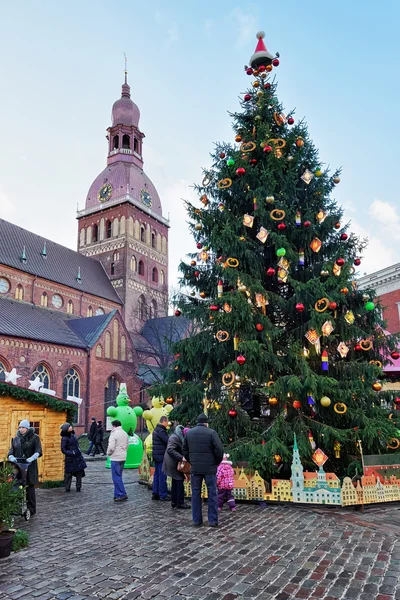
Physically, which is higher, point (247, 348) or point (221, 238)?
point (221, 238)

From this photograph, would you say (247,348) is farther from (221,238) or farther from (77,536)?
(77,536)

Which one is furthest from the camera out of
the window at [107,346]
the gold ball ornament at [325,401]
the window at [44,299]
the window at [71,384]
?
the window at [44,299]

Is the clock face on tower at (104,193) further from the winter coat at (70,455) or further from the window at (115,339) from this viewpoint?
the winter coat at (70,455)

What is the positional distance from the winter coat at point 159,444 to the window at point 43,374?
20454 millimetres

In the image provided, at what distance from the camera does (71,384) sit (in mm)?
29922

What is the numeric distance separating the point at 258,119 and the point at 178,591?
1006 cm

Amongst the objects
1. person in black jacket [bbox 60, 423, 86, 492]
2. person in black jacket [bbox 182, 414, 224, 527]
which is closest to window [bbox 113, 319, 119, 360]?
person in black jacket [bbox 60, 423, 86, 492]

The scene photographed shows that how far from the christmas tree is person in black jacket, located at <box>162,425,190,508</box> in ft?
4.13

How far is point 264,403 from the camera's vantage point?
33.9 feet

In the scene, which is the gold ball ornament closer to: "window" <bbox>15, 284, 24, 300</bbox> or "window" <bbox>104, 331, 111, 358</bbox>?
"window" <bbox>104, 331, 111, 358</bbox>

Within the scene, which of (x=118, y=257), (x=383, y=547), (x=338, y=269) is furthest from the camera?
(x=118, y=257)

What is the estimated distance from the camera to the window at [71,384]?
2946 cm

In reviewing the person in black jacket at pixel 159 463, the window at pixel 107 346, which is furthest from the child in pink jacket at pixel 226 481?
the window at pixel 107 346

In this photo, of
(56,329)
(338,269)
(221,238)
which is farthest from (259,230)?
(56,329)
